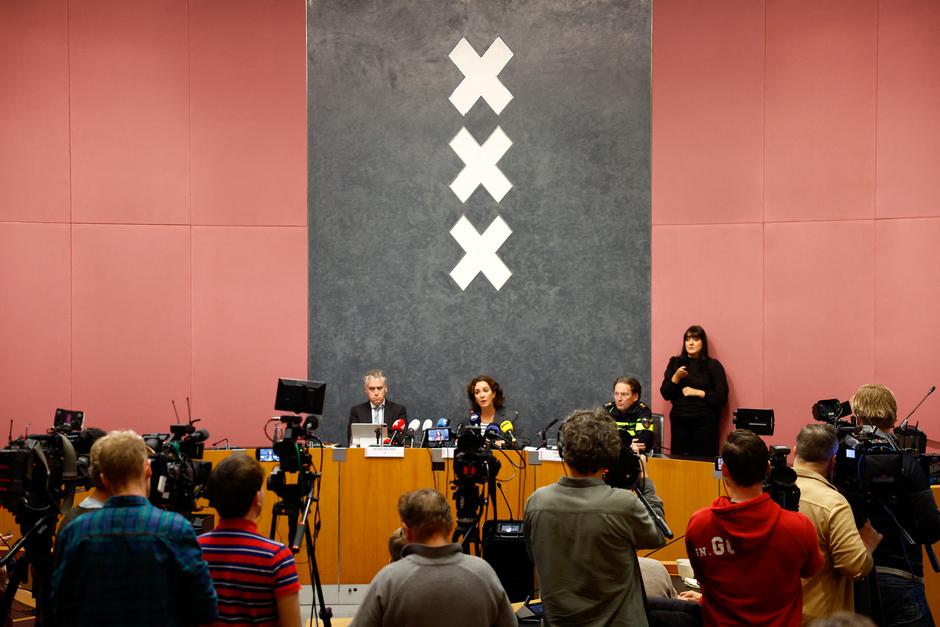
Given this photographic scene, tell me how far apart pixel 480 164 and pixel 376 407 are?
2147 millimetres

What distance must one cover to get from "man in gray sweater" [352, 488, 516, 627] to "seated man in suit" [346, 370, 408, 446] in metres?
3.94

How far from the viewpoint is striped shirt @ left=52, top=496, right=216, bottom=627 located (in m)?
2.23

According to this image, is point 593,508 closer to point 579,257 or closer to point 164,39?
point 579,257

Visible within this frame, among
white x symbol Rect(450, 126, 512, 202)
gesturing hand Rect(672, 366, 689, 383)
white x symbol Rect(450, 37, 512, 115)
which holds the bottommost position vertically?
gesturing hand Rect(672, 366, 689, 383)

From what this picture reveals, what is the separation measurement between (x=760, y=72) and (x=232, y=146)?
419 cm

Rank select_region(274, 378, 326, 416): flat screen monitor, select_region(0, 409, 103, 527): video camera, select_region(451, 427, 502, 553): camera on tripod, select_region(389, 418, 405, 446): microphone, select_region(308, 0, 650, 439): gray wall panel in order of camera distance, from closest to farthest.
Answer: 1. select_region(0, 409, 103, 527): video camera
2. select_region(451, 427, 502, 553): camera on tripod
3. select_region(274, 378, 326, 416): flat screen monitor
4. select_region(389, 418, 405, 446): microphone
5. select_region(308, 0, 650, 439): gray wall panel

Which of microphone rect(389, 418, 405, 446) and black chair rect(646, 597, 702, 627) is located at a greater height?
microphone rect(389, 418, 405, 446)

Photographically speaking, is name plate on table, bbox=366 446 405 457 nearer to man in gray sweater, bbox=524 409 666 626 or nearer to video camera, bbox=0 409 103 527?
video camera, bbox=0 409 103 527

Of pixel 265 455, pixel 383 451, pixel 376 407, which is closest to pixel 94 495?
pixel 265 455

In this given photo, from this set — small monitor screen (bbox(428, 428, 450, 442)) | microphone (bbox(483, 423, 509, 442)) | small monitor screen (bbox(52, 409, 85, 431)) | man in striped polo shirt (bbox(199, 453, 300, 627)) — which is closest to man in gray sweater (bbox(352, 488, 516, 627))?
man in striped polo shirt (bbox(199, 453, 300, 627))

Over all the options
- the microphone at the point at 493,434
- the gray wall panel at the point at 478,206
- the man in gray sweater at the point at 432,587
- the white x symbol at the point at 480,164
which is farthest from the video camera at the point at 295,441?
the white x symbol at the point at 480,164

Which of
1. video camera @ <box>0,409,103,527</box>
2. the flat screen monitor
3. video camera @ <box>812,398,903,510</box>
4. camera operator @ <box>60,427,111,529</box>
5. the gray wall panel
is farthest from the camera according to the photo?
the gray wall panel

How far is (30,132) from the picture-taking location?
6699 mm

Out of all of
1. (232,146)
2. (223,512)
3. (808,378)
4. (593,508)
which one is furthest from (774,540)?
(232,146)
